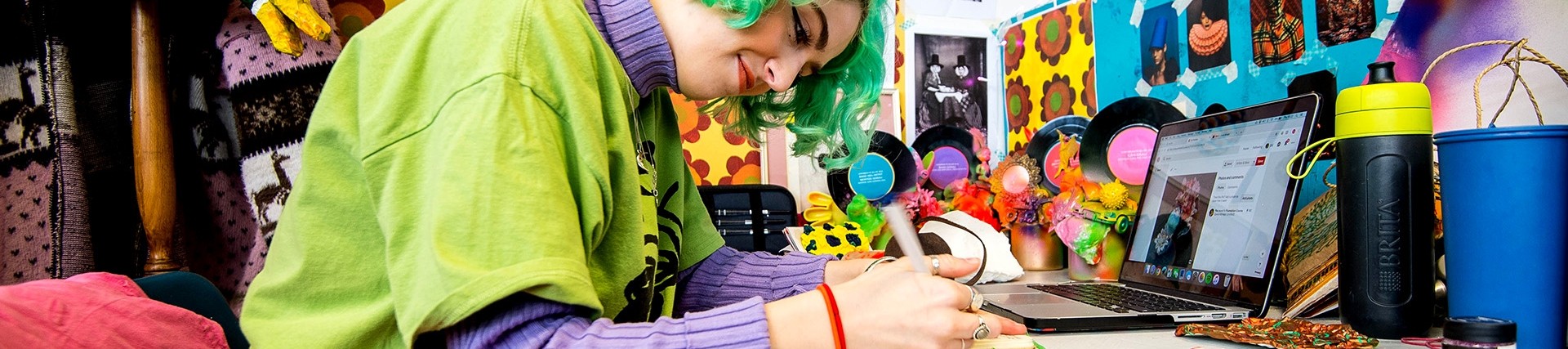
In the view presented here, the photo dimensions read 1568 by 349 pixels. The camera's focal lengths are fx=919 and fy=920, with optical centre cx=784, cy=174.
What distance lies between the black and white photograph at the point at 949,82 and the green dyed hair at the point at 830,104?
0.59 metres

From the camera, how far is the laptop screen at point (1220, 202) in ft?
3.37

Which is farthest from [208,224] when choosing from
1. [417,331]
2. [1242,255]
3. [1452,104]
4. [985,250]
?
[1452,104]

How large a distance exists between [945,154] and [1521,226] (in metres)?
0.96

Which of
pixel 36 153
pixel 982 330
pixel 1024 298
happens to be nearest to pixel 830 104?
pixel 1024 298

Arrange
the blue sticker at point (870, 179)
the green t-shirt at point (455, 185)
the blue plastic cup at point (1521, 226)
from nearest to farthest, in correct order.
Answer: the green t-shirt at point (455, 185)
the blue plastic cup at point (1521, 226)
the blue sticker at point (870, 179)

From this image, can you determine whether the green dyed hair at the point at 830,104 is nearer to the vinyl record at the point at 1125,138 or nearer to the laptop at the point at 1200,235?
the laptop at the point at 1200,235

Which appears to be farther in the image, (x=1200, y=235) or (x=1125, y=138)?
(x=1125, y=138)

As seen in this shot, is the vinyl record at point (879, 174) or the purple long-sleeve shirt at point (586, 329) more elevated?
the vinyl record at point (879, 174)

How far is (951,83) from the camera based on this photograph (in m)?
1.73

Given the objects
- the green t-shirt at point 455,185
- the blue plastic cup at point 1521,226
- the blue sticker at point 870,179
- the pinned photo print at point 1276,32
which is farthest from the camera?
the blue sticker at point 870,179

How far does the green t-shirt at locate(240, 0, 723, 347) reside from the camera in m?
0.51

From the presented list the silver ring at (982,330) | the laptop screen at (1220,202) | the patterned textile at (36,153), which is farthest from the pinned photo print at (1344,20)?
the patterned textile at (36,153)

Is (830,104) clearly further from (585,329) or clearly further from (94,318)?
(94,318)

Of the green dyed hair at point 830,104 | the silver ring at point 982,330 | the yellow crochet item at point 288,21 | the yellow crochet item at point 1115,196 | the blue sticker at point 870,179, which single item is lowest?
the silver ring at point 982,330
